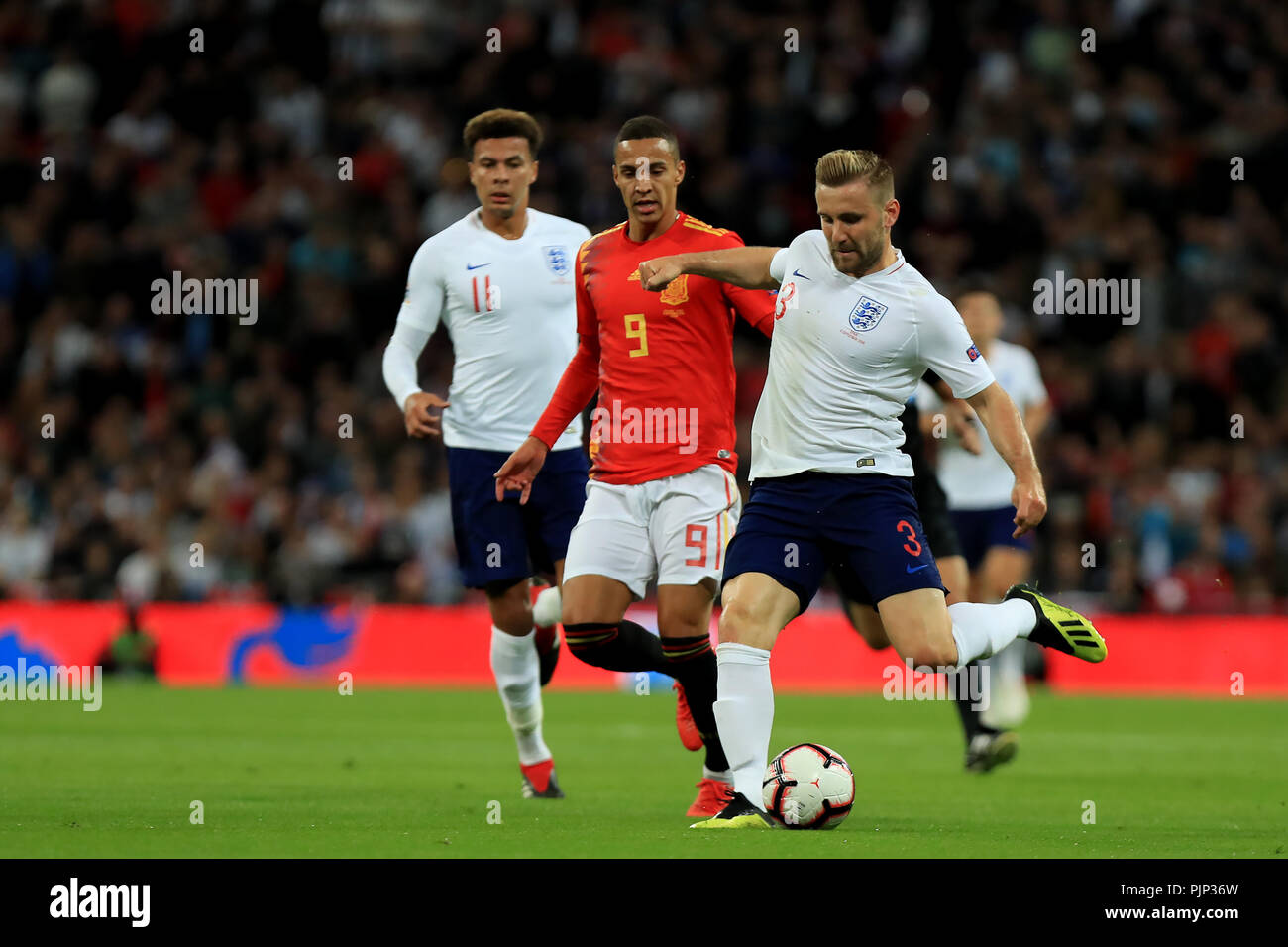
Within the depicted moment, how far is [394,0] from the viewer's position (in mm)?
23266

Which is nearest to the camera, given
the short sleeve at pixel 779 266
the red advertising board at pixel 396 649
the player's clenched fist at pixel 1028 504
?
the player's clenched fist at pixel 1028 504

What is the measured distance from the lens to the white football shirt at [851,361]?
24.1ft

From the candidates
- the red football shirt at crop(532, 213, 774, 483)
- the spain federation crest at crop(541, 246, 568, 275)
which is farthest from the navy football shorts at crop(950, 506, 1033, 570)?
the red football shirt at crop(532, 213, 774, 483)

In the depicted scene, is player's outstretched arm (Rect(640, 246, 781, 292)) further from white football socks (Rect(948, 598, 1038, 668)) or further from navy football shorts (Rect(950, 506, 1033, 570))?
navy football shorts (Rect(950, 506, 1033, 570))

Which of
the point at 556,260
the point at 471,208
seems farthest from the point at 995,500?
the point at 471,208

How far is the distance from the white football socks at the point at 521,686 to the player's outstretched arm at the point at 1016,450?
268 cm

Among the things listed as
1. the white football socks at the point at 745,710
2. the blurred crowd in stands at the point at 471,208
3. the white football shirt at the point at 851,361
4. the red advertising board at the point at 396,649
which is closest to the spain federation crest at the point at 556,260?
the white football shirt at the point at 851,361

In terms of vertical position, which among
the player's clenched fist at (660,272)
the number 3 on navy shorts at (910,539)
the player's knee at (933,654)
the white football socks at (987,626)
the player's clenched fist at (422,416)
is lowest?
the player's knee at (933,654)

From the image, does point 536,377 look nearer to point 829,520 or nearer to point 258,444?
point 829,520

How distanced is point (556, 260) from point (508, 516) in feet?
3.99

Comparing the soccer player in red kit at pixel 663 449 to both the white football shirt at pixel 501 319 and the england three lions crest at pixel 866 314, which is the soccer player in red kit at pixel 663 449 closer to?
the england three lions crest at pixel 866 314

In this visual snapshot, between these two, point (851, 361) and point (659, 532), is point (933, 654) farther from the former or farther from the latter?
point (659, 532)


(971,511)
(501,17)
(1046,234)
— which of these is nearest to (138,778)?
(971,511)
